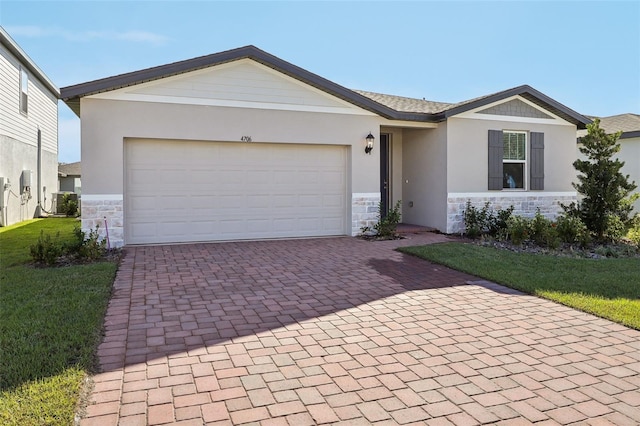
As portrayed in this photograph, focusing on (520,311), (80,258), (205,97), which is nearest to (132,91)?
(205,97)

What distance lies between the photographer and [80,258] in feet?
26.6

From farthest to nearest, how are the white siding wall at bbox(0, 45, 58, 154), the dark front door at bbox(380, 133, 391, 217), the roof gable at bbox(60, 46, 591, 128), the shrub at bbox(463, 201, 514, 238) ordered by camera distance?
the white siding wall at bbox(0, 45, 58, 154), the dark front door at bbox(380, 133, 391, 217), the shrub at bbox(463, 201, 514, 238), the roof gable at bbox(60, 46, 591, 128)

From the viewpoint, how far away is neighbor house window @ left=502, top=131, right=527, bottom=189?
12438mm

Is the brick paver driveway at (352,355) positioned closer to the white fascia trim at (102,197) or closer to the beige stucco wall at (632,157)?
the white fascia trim at (102,197)

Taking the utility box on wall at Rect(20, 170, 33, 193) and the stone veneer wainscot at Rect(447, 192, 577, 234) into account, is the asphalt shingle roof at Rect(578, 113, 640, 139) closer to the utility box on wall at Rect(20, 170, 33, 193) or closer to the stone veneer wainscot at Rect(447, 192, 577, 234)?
the stone veneer wainscot at Rect(447, 192, 577, 234)

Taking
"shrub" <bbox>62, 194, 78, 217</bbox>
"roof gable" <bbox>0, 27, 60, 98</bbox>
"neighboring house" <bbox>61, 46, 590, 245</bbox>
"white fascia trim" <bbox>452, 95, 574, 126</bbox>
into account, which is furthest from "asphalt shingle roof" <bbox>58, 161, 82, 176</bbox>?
"white fascia trim" <bbox>452, 95, 574, 126</bbox>

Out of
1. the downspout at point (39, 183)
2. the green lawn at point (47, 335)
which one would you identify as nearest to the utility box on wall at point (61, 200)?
the downspout at point (39, 183)

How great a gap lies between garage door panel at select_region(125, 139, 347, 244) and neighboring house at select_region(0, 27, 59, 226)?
7.57 m

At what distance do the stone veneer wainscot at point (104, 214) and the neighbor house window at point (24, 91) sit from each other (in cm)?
1001

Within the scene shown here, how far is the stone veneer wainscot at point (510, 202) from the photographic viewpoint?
11734mm

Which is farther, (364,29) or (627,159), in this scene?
(627,159)

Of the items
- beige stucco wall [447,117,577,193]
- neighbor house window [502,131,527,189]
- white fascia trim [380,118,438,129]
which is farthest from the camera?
neighbor house window [502,131,527,189]

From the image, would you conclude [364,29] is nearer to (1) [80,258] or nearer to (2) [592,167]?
(2) [592,167]

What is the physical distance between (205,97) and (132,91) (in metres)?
1.43
